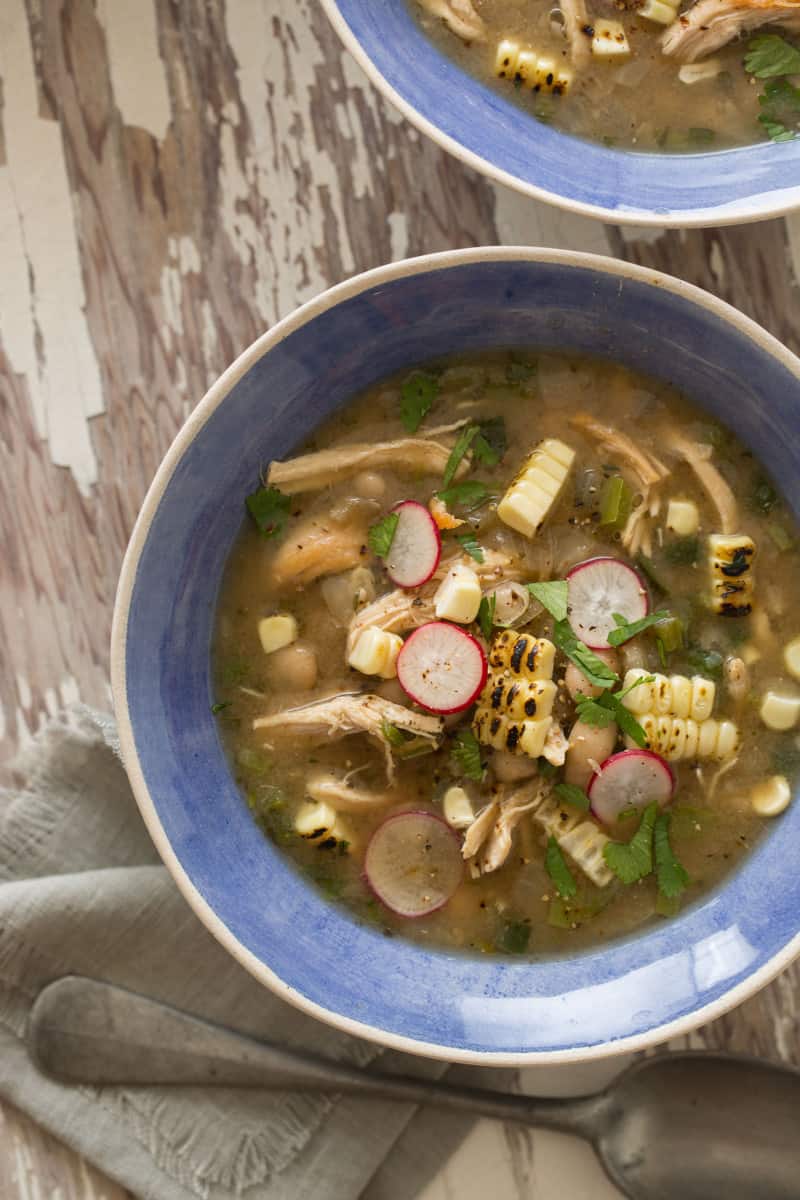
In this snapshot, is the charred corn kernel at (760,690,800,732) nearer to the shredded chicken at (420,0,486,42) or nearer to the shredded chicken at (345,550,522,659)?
the shredded chicken at (345,550,522,659)

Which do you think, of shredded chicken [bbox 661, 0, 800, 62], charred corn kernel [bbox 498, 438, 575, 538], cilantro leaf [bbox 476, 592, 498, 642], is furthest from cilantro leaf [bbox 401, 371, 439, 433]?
shredded chicken [bbox 661, 0, 800, 62]

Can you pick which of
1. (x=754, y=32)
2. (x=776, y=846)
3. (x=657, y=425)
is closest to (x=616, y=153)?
(x=754, y=32)

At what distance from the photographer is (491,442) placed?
2566 millimetres

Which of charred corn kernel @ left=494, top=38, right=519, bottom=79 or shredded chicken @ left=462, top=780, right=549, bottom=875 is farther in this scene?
charred corn kernel @ left=494, top=38, right=519, bottom=79

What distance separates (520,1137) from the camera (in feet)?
9.24

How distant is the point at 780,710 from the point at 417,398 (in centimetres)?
97

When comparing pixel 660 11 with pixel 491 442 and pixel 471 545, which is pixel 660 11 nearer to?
pixel 491 442

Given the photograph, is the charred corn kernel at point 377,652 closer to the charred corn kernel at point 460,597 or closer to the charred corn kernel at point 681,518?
the charred corn kernel at point 460,597

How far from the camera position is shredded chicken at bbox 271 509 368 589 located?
254 centimetres

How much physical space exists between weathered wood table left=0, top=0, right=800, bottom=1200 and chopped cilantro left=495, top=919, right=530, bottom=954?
0.55 metres

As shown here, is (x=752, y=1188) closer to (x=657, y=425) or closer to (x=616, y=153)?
(x=657, y=425)

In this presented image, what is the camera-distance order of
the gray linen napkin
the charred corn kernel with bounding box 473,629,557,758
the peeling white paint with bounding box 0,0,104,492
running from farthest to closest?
the peeling white paint with bounding box 0,0,104,492 < the gray linen napkin < the charred corn kernel with bounding box 473,629,557,758

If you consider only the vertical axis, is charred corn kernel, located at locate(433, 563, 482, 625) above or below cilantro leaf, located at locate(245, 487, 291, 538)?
below

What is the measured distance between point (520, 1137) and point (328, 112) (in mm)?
2335
